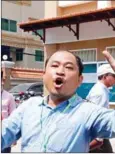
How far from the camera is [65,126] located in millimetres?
1859

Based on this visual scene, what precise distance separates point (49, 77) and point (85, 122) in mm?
242

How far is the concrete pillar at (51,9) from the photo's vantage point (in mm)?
13234

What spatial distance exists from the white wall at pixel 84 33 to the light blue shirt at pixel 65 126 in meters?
9.31

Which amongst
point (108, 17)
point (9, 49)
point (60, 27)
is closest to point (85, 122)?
point (108, 17)

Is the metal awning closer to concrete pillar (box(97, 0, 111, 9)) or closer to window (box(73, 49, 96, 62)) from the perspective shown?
window (box(73, 49, 96, 62))

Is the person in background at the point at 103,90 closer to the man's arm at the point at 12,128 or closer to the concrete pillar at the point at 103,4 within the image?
the man's arm at the point at 12,128

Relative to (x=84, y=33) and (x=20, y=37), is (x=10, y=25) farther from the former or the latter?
(x=84, y=33)

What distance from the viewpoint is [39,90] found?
55.7ft

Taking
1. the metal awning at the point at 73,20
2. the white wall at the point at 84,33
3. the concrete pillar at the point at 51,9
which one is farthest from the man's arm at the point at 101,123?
the concrete pillar at the point at 51,9

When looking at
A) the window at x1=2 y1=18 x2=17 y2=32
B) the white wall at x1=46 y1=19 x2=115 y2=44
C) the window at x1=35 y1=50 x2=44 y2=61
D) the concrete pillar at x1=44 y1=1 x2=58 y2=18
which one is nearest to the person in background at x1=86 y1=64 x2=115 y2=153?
the white wall at x1=46 y1=19 x2=115 y2=44

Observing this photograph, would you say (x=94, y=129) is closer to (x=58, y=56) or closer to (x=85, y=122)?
(x=85, y=122)

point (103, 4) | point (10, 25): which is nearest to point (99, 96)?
point (103, 4)

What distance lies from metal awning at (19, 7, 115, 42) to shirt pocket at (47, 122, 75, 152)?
8.65 m

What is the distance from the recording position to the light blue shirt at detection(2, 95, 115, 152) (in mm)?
1846
